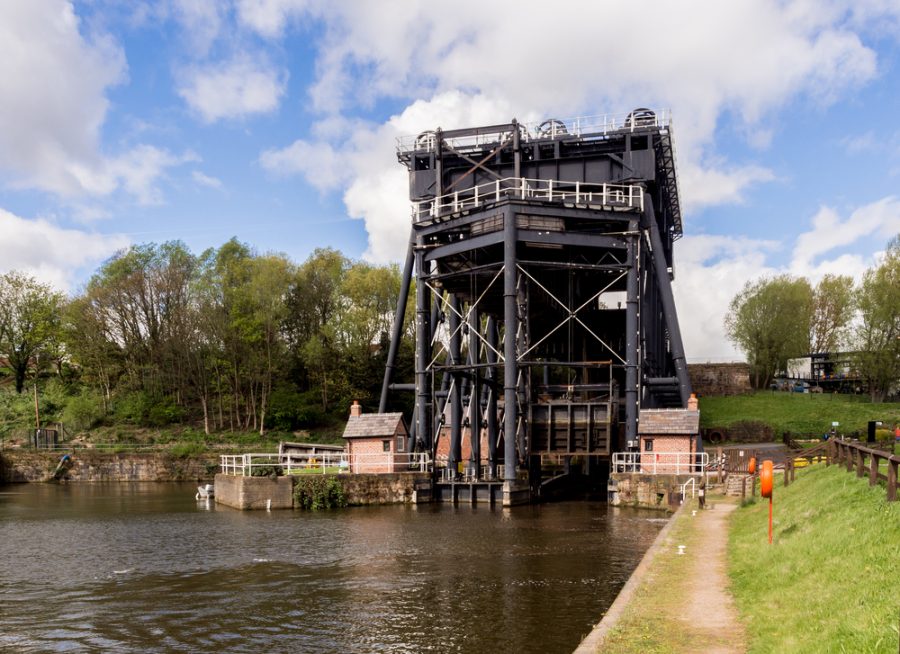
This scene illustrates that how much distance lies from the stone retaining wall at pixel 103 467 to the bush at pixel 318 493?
2869 centimetres

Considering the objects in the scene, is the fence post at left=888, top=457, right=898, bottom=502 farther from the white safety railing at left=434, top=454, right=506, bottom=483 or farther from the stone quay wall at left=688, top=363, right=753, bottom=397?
the stone quay wall at left=688, top=363, right=753, bottom=397

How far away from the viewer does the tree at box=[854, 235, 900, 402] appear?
7381cm

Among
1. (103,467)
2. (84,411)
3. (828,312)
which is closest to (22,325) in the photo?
(84,411)

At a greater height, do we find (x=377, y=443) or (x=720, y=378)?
(x=720, y=378)

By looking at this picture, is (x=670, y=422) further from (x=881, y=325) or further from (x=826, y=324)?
(x=826, y=324)

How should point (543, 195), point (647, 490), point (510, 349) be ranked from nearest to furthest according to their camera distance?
point (647, 490), point (510, 349), point (543, 195)

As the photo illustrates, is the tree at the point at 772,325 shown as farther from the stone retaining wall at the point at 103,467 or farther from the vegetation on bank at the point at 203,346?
the stone retaining wall at the point at 103,467

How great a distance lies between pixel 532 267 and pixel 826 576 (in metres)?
33.0

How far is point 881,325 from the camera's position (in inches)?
2931

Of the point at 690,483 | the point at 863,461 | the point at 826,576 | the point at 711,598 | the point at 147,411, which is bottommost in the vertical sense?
the point at 690,483

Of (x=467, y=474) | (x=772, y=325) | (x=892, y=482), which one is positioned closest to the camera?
Answer: (x=892, y=482)

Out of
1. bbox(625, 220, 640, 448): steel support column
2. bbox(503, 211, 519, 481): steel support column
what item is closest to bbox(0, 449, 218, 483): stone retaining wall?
bbox(503, 211, 519, 481): steel support column

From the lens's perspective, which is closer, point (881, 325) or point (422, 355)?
point (422, 355)

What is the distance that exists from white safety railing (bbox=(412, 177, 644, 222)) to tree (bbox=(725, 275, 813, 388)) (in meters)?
47.4
